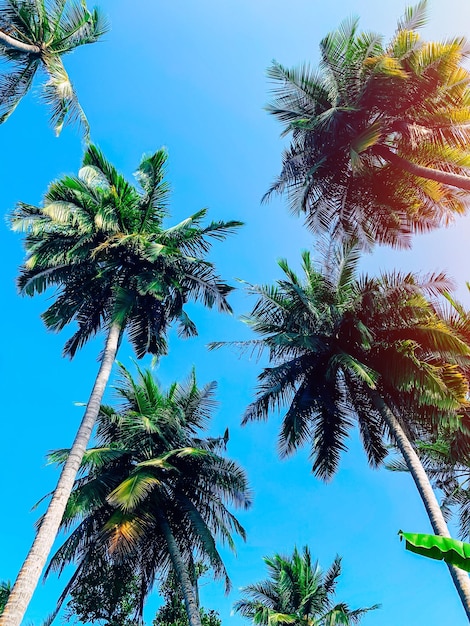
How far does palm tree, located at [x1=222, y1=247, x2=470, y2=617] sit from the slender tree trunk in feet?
16.4

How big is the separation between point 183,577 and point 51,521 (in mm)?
6454

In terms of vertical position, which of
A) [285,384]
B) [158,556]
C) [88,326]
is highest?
[88,326]

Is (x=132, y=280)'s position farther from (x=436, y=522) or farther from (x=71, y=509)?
(x=436, y=522)

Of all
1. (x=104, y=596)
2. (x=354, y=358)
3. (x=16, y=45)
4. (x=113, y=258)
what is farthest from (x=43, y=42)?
(x=104, y=596)

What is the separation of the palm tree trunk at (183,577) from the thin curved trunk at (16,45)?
14.3 meters

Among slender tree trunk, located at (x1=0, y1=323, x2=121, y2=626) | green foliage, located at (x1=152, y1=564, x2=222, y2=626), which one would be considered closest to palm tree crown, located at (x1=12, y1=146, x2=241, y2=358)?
slender tree trunk, located at (x1=0, y1=323, x2=121, y2=626)

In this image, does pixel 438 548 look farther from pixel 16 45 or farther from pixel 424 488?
pixel 16 45

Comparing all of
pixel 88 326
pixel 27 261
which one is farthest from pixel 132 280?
pixel 27 261

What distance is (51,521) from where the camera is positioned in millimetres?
10375

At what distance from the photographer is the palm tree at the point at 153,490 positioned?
1546cm

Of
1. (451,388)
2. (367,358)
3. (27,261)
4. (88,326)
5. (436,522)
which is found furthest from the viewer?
(88,326)

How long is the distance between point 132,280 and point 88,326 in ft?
7.38

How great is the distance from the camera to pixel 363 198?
15.5 meters

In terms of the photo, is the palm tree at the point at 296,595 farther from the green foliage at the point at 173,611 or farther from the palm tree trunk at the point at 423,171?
the palm tree trunk at the point at 423,171
